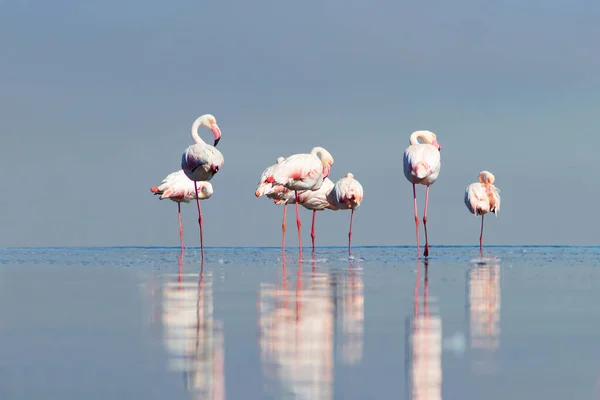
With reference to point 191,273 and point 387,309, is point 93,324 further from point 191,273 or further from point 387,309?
point 191,273

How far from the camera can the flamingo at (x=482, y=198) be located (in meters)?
20.2

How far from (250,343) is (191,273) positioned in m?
6.19

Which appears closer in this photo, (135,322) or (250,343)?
(250,343)

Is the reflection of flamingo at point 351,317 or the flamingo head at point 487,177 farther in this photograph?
the flamingo head at point 487,177

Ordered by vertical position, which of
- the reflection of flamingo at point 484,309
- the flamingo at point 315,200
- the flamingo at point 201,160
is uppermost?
the flamingo at point 201,160

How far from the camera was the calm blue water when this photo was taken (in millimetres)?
3566

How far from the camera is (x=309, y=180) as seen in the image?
15734 mm

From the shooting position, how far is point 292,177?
613 inches

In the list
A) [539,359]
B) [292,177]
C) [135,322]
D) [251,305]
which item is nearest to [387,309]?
[251,305]

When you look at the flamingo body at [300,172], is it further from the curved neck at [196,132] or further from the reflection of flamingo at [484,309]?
the reflection of flamingo at [484,309]

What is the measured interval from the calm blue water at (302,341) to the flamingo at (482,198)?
37.8 feet

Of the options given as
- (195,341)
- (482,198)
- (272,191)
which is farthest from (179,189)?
(195,341)

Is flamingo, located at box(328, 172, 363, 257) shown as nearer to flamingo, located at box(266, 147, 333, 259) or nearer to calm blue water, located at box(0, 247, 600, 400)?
flamingo, located at box(266, 147, 333, 259)

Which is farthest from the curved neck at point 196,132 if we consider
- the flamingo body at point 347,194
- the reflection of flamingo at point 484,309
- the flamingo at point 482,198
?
the reflection of flamingo at point 484,309
